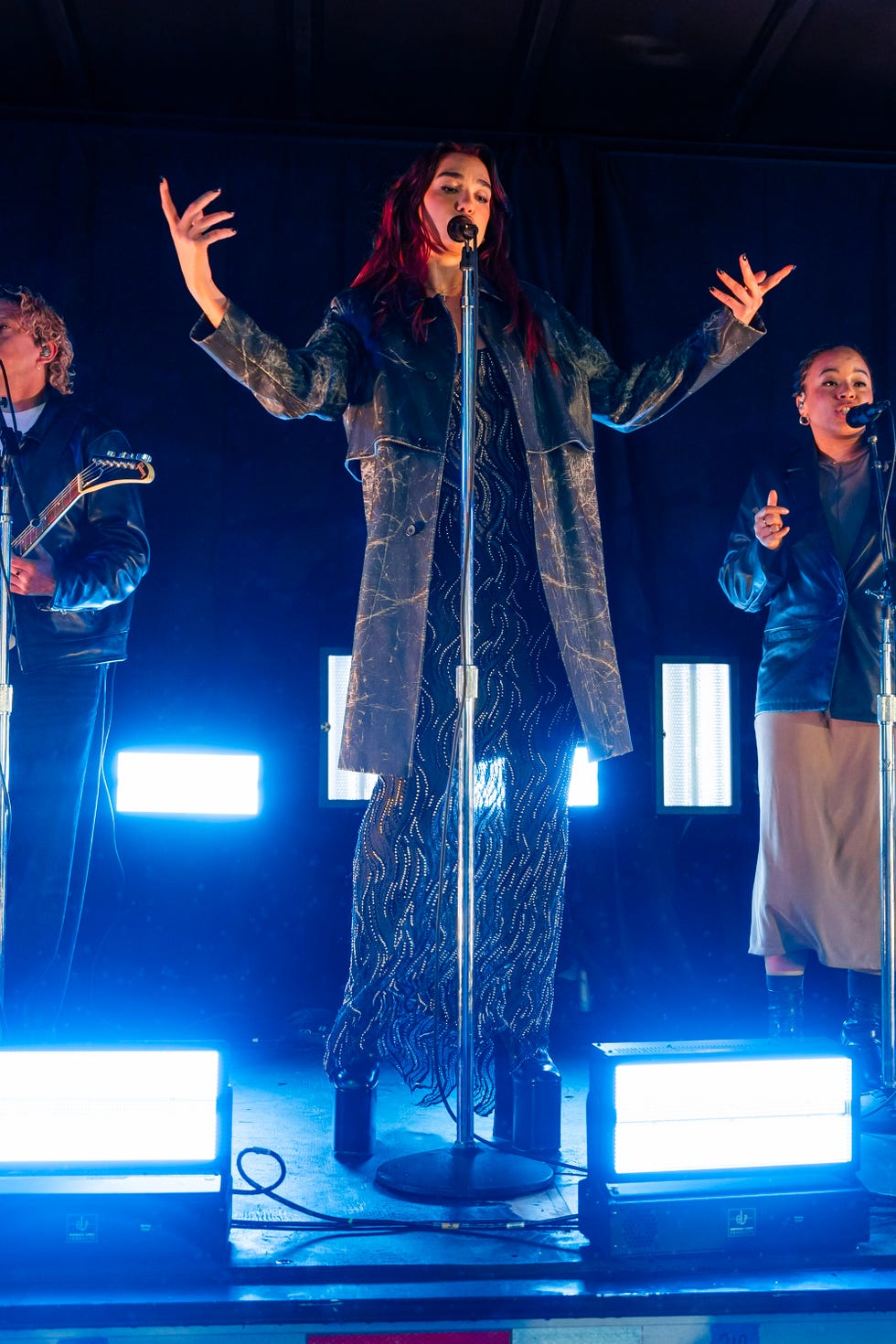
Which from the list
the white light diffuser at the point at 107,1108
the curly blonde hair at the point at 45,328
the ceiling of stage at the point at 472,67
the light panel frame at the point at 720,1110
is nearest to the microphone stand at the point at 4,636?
the curly blonde hair at the point at 45,328

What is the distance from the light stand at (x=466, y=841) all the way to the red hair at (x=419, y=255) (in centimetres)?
24

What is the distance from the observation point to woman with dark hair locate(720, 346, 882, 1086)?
10.9 ft

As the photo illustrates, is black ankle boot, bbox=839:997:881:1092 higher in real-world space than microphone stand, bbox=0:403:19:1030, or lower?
lower

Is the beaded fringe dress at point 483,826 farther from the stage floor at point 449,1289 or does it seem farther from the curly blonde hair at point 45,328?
the curly blonde hair at point 45,328

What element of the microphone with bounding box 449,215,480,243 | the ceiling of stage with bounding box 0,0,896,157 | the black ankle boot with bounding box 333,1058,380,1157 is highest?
the ceiling of stage with bounding box 0,0,896,157

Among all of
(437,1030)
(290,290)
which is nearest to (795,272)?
Result: (290,290)

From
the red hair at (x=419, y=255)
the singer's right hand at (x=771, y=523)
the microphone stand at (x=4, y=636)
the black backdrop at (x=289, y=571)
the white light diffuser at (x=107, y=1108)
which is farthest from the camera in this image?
the black backdrop at (x=289, y=571)

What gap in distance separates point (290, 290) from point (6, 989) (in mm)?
2240

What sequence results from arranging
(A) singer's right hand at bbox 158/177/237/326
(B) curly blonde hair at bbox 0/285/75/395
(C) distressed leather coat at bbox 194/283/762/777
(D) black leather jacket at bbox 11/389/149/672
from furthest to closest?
(B) curly blonde hair at bbox 0/285/75/395
(D) black leather jacket at bbox 11/389/149/672
(C) distressed leather coat at bbox 194/283/762/777
(A) singer's right hand at bbox 158/177/237/326

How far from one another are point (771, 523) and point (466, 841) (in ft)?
4.84

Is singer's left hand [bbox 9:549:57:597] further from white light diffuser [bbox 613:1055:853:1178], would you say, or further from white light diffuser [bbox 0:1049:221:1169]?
white light diffuser [bbox 613:1055:853:1178]

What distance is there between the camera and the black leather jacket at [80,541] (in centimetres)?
302

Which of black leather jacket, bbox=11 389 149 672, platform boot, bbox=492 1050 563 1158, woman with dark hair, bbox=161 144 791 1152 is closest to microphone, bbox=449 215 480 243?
woman with dark hair, bbox=161 144 791 1152

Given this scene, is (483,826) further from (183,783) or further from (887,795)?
(183,783)
